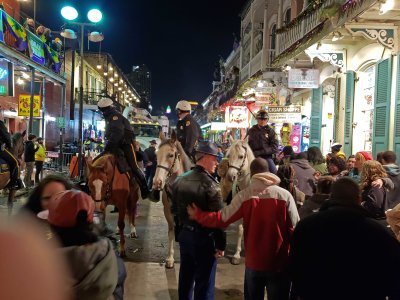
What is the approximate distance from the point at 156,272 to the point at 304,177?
3.11 meters

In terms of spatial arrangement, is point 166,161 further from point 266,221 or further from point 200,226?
point 266,221

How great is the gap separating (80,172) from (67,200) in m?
14.2

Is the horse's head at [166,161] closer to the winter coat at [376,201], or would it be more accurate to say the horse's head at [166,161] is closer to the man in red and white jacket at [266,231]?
the man in red and white jacket at [266,231]

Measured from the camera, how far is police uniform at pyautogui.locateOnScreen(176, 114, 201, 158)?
7719 mm

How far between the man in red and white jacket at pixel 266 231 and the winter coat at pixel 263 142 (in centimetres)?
487

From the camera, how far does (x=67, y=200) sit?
243 cm

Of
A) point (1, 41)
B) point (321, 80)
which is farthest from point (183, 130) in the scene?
point (1, 41)

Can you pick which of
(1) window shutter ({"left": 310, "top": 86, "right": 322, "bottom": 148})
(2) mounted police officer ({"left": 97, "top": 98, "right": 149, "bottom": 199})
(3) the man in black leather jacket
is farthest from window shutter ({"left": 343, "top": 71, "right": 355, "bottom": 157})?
(3) the man in black leather jacket

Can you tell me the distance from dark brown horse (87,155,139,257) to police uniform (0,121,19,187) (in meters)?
3.28

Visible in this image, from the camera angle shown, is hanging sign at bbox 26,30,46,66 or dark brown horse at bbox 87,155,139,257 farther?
hanging sign at bbox 26,30,46,66

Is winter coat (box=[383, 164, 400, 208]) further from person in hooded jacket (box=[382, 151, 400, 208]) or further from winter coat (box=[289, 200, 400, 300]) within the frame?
winter coat (box=[289, 200, 400, 300])

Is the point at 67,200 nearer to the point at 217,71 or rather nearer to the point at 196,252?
the point at 196,252

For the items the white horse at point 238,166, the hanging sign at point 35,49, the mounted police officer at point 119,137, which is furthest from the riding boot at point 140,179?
the hanging sign at point 35,49

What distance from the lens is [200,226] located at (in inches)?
169
